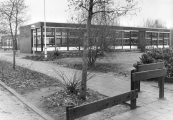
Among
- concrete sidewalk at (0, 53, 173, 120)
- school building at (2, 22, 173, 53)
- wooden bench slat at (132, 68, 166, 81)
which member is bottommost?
concrete sidewalk at (0, 53, 173, 120)

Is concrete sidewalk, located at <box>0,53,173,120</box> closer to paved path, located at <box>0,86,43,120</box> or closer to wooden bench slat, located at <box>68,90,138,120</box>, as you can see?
wooden bench slat, located at <box>68,90,138,120</box>

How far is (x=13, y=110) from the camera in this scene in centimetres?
566

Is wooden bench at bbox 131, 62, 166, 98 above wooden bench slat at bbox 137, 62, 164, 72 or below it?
below

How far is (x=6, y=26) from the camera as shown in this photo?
1311 cm

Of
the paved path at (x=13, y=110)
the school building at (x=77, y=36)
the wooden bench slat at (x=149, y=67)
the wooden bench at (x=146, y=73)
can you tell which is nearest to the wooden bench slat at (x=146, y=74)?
the wooden bench at (x=146, y=73)

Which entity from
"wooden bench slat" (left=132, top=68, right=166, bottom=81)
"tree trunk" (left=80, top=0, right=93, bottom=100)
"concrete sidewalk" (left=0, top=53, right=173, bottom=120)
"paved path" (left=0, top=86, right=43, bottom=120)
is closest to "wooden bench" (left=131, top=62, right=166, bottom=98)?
"wooden bench slat" (left=132, top=68, right=166, bottom=81)

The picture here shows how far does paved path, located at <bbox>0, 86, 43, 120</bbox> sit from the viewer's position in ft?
16.8

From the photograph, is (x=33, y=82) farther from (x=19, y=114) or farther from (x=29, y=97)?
(x=19, y=114)

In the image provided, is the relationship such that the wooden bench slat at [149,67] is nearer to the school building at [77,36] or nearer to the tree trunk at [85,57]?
the tree trunk at [85,57]

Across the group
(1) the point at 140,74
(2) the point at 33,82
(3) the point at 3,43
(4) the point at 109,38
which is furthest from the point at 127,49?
(3) the point at 3,43

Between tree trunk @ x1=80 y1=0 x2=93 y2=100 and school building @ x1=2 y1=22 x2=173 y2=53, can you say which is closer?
tree trunk @ x1=80 y1=0 x2=93 y2=100

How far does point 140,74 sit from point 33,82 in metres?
4.75

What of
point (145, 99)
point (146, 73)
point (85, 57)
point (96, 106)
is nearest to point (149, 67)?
point (146, 73)

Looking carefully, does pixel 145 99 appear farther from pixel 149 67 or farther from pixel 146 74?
pixel 149 67
